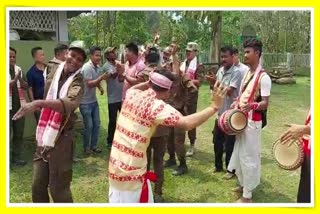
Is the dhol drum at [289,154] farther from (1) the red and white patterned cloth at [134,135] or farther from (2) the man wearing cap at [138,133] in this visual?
(1) the red and white patterned cloth at [134,135]

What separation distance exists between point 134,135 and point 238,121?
1.78m

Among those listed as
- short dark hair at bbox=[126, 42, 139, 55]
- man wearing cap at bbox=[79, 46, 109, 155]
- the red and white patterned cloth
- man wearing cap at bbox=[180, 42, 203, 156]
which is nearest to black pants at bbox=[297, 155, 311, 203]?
the red and white patterned cloth

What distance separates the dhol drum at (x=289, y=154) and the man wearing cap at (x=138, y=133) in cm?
108

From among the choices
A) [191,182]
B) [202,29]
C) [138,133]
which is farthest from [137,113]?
[202,29]

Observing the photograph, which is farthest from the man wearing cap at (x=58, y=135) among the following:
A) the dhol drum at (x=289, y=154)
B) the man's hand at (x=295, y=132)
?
the dhol drum at (x=289, y=154)

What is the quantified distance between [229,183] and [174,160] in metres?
1.01

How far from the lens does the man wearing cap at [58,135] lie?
11.9ft

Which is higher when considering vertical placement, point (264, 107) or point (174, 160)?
point (264, 107)

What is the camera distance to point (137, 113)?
3.10 meters

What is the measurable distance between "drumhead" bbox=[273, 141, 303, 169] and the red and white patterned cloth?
135 cm

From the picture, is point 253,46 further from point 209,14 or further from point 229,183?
point 209,14

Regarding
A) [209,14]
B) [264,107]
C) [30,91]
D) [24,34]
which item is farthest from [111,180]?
[209,14]

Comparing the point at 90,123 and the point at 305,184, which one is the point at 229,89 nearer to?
the point at 305,184

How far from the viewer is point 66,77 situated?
3760mm
